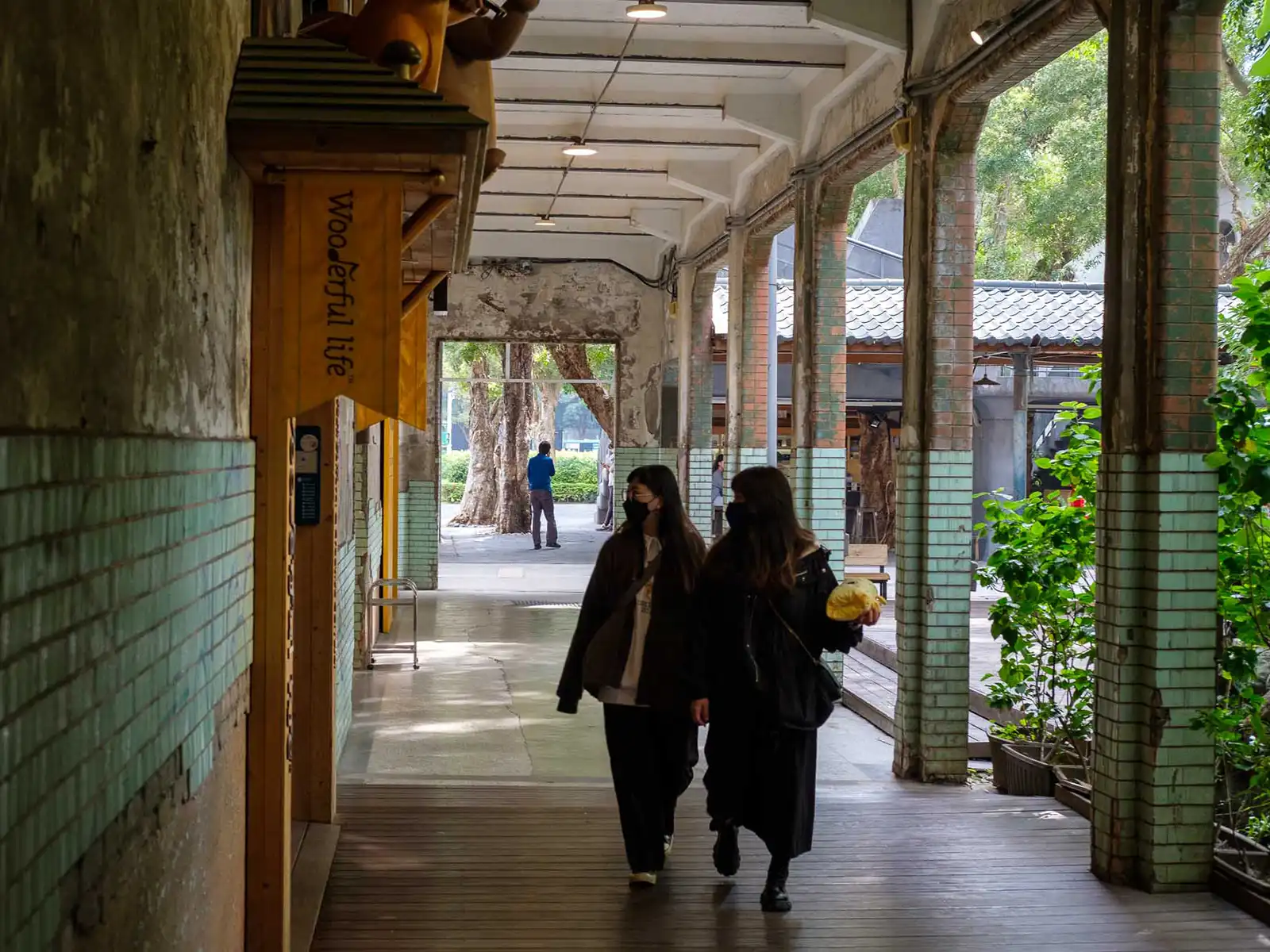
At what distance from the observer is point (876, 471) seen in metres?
24.9

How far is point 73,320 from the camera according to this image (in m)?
2.18

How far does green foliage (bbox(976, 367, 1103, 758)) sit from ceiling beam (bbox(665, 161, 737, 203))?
644 centimetres

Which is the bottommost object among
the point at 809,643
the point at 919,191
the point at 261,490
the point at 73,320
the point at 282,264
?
the point at 809,643

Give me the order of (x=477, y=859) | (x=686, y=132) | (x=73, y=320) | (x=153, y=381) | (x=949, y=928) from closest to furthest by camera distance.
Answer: (x=73, y=320) → (x=153, y=381) → (x=949, y=928) → (x=477, y=859) → (x=686, y=132)

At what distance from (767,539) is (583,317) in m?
13.4

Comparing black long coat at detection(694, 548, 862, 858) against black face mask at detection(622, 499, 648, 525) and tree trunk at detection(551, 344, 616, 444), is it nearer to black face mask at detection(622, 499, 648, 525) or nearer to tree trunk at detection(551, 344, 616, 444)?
black face mask at detection(622, 499, 648, 525)

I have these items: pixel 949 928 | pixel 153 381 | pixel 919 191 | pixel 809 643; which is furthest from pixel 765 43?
pixel 153 381

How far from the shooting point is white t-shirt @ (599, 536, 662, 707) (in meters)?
5.84

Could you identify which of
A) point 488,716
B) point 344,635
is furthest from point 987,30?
point 488,716

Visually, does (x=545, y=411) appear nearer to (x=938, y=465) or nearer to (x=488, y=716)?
(x=488, y=716)

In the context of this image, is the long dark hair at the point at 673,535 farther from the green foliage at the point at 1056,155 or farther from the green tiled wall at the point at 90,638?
the green foliage at the point at 1056,155

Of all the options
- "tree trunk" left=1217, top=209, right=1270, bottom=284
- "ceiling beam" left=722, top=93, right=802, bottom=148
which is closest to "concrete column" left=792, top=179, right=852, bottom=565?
"ceiling beam" left=722, top=93, right=802, bottom=148

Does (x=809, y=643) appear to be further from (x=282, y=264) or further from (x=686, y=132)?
(x=686, y=132)

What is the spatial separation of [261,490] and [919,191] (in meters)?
4.99
